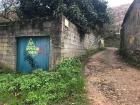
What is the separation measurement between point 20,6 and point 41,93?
8.55m

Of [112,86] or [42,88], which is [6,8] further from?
[112,86]

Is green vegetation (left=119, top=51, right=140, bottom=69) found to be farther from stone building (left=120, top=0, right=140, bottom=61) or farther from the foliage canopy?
the foliage canopy

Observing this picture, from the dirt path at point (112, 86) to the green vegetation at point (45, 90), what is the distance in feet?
1.55

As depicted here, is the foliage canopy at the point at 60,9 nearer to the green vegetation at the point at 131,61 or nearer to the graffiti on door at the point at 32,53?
the graffiti on door at the point at 32,53

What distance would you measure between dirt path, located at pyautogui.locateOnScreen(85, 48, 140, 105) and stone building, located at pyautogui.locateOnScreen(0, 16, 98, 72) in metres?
1.55

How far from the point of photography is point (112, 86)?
9.31 meters

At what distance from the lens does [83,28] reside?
14844 millimetres

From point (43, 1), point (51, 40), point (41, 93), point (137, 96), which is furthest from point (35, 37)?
point (137, 96)

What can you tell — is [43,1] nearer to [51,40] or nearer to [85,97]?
[51,40]

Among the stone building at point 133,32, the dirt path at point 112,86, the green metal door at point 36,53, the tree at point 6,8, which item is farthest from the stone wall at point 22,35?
the stone building at point 133,32

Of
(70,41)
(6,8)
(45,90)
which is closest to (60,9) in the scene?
(70,41)

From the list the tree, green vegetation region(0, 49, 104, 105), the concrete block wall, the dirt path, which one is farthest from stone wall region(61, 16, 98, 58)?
the tree

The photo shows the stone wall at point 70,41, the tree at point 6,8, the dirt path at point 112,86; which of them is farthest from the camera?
the tree at point 6,8

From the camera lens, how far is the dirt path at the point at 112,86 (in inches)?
310
